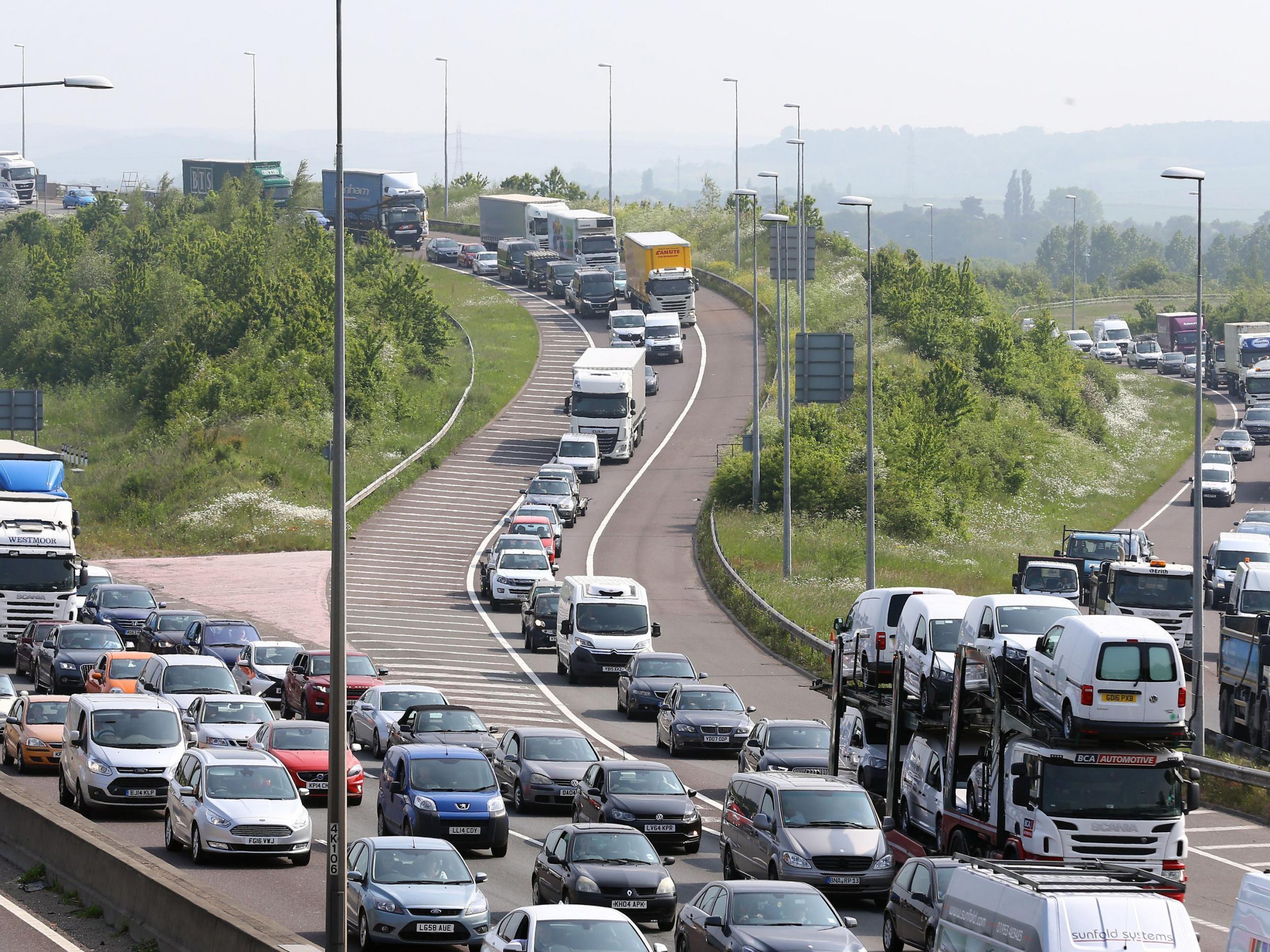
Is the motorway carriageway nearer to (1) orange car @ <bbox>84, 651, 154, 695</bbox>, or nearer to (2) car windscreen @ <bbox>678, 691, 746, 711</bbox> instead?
(2) car windscreen @ <bbox>678, 691, 746, 711</bbox>

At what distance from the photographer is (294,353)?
82688mm

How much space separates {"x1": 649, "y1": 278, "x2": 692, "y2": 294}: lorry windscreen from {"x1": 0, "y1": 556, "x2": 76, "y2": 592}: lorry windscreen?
167ft

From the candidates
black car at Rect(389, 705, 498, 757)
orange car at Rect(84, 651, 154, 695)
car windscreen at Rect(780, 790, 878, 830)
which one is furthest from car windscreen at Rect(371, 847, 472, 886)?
orange car at Rect(84, 651, 154, 695)

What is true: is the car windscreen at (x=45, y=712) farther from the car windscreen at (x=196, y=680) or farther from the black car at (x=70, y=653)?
the black car at (x=70, y=653)

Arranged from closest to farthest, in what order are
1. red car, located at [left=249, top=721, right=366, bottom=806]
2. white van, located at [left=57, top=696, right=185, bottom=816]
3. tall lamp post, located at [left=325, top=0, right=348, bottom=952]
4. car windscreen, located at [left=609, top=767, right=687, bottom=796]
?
tall lamp post, located at [left=325, top=0, right=348, bottom=952], car windscreen, located at [left=609, top=767, right=687, bottom=796], white van, located at [left=57, top=696, right=185, bottom=816], red car, located at [left=249, top=721, right=366, bottom=806]

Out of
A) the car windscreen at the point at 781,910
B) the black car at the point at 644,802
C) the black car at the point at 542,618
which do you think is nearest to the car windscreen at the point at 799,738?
the black car at the point at 644,802

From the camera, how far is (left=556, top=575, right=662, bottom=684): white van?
137ft

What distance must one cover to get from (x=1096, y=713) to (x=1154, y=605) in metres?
22.6

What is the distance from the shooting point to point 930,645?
24328 mm

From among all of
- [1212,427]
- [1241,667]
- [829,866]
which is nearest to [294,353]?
[1212,427]

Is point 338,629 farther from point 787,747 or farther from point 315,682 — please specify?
point 315,682

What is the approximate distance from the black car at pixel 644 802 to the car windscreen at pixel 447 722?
504 centimetres

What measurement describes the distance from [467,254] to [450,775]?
98286mm

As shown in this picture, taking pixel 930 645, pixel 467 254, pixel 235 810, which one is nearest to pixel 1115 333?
pixel 467 254
